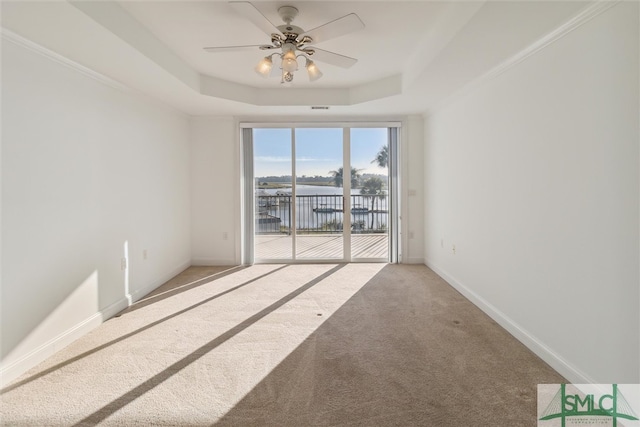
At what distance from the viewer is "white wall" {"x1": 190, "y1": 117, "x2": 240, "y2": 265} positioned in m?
4.79

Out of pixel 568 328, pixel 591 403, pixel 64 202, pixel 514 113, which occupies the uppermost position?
pixel 514 113

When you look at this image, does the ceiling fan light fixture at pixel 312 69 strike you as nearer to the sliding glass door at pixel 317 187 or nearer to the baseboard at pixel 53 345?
the sliding glass door at pixel 317 187

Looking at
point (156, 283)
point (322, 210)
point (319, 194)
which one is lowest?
point (156, 283)

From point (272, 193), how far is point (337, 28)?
3.14 m

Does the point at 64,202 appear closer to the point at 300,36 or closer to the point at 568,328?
the point at 300,36

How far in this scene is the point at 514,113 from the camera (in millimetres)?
2602

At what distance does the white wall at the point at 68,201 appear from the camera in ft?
6.89

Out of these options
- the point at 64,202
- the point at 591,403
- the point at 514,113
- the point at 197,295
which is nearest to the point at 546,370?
the point at 591,403

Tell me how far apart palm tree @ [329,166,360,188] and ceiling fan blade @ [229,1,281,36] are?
2.82 meters

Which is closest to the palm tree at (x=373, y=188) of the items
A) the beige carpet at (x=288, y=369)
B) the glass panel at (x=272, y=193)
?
the glass panel at (x=272, y=193)

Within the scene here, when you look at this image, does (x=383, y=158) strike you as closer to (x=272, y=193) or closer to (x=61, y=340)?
(x=272, y=193)

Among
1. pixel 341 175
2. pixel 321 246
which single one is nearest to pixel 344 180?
pixel 341 175

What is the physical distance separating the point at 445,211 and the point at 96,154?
151 inches

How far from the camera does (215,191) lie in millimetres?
4828
